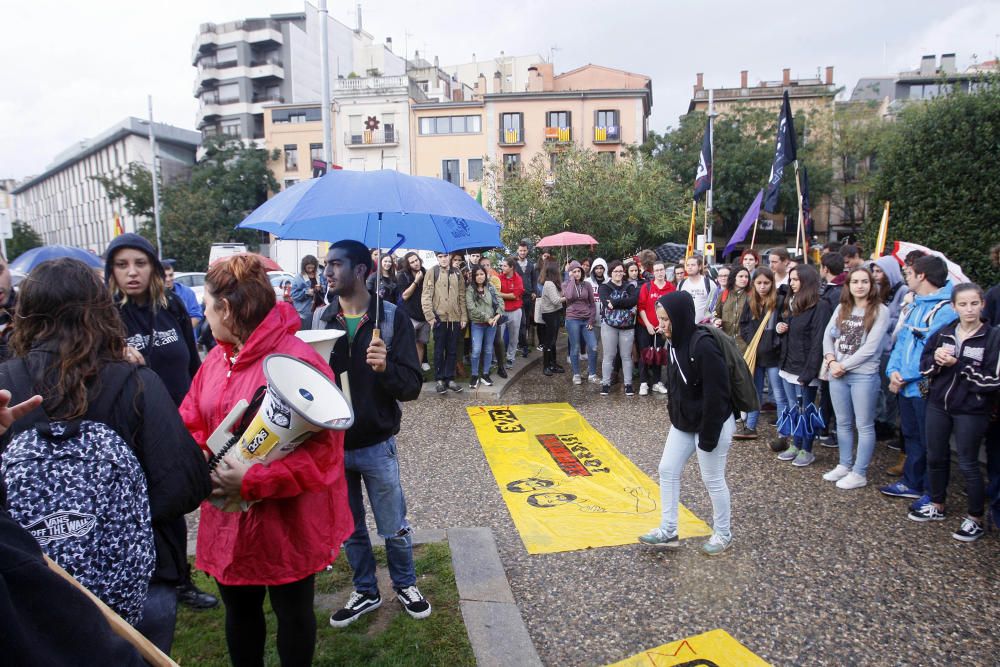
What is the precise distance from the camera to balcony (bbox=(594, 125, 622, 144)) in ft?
142

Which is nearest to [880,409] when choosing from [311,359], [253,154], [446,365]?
[446,365]

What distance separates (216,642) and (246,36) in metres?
61.9

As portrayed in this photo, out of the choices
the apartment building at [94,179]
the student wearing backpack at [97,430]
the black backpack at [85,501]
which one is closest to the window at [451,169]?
the apartment building at [94,179]

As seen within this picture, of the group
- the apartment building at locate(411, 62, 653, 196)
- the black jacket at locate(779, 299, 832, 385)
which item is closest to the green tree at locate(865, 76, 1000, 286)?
the black jacket at locate(779, 299, 832, 385)

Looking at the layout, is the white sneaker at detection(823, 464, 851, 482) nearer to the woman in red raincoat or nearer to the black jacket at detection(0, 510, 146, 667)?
the woman in red raincoat

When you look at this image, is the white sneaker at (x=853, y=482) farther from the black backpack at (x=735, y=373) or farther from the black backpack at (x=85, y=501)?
the black backpack at (x=85, y=501)

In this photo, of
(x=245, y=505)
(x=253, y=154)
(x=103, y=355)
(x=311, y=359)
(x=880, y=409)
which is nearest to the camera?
(x=103, y=355)

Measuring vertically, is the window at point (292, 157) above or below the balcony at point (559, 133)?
below

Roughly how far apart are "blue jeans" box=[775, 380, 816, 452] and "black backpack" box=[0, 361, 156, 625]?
19.5ft

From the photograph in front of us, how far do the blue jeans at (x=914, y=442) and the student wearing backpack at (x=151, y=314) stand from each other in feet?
17.7

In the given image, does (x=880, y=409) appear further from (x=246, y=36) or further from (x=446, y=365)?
(x=246, y=36)

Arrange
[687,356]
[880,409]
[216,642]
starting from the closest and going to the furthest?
[216,642] → [687,356] → [880,409]

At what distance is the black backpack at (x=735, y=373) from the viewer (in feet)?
13.8

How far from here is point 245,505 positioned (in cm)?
226
